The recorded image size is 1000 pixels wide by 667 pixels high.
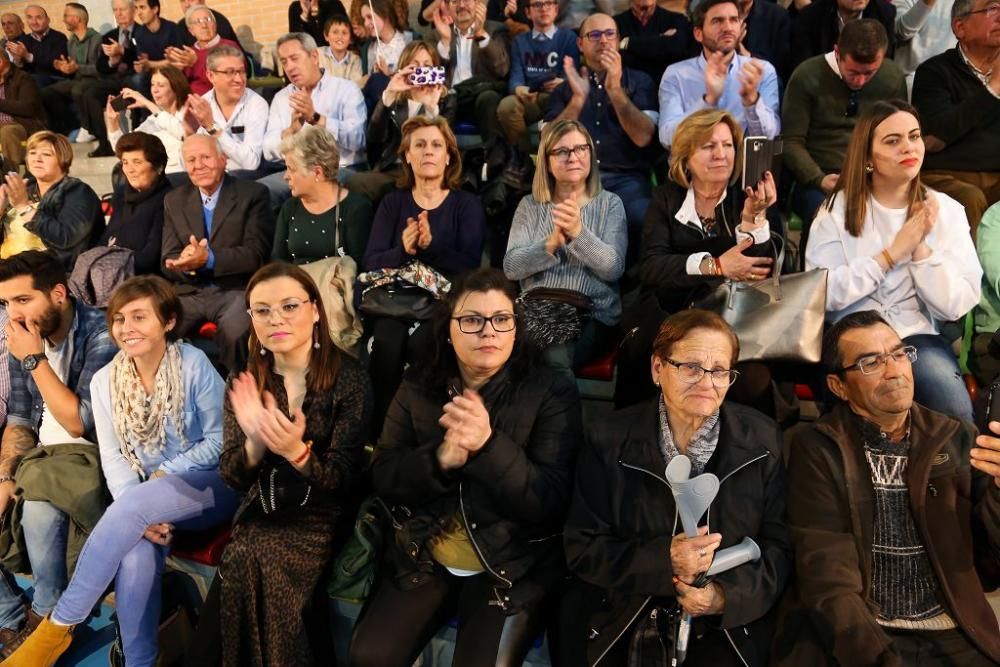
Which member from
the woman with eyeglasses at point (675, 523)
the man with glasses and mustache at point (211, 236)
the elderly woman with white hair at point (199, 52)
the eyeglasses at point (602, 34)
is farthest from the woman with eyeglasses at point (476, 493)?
the elderly woman with white hair at point (199, 52)

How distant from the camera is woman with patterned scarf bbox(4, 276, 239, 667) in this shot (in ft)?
7.37

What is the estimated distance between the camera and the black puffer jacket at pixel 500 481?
186 centimetres

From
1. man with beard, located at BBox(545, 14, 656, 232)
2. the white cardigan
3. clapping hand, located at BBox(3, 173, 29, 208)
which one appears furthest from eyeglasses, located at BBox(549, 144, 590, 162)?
clapping hand, located at BBox(3, 173, 29, 208)

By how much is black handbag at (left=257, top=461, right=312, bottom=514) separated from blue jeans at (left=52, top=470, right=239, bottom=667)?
1.26ft

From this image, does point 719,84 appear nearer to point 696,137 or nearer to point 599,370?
point 696,137

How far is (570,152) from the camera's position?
2787 millimetres

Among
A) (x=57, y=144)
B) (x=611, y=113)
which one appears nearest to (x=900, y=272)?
(x=611, y=113)

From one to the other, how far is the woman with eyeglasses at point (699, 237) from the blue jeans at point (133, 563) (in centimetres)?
144

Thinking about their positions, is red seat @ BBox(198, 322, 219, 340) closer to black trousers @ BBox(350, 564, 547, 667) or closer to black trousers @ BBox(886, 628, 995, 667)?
black trousers @ BBox(350, 564, 547, 667)

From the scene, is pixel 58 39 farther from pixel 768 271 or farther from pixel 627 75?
pixel 768 271

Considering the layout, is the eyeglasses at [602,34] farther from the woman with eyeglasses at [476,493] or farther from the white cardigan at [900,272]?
the woman with eyeglasses at [476,493]

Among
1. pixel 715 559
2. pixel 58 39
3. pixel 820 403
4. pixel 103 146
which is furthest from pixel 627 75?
pixel 58 39

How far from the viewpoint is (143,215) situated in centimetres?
358

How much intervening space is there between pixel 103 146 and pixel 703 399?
597 cm
